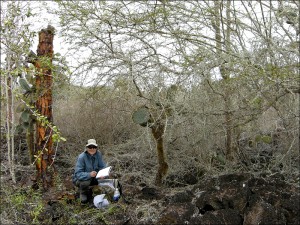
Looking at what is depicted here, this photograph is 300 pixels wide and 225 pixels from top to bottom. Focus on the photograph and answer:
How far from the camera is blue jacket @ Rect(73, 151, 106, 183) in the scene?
6645mm

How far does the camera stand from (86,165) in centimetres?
675

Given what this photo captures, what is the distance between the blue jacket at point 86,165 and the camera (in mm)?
6645

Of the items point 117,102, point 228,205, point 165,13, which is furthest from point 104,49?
point 228,205

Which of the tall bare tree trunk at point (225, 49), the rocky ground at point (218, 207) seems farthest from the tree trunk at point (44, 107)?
the tall bare tree trunk at point (225, 49)

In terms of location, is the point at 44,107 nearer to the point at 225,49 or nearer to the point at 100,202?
the point at 100,202

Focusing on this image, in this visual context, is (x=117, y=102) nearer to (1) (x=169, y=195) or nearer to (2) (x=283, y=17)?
(1) (x=169, y=195)

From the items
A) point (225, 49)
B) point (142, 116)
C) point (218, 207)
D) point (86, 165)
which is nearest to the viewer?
point (218, 207)

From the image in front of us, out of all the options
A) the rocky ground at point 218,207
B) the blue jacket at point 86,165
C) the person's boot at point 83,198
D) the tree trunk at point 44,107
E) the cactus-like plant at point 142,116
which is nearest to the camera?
the rocky ground at point 218,207

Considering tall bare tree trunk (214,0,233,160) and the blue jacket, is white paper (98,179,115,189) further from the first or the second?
tall bare tree trunk (214,0,233,160)

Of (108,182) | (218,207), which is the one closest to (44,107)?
(108,182)

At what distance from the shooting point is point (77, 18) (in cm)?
664

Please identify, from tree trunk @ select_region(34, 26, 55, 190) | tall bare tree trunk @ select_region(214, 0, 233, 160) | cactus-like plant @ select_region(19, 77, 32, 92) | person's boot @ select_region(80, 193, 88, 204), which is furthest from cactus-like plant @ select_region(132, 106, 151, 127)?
cactus-like plant @ select_region(19, 77, 32, 92)

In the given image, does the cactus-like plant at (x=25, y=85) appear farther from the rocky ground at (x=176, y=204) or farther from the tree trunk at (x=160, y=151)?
the tree trunk at (x=160, y=151)

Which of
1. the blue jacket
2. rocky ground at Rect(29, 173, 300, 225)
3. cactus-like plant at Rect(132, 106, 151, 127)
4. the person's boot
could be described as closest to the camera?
rocky ground at Rect(29, 173, 300, 225)
